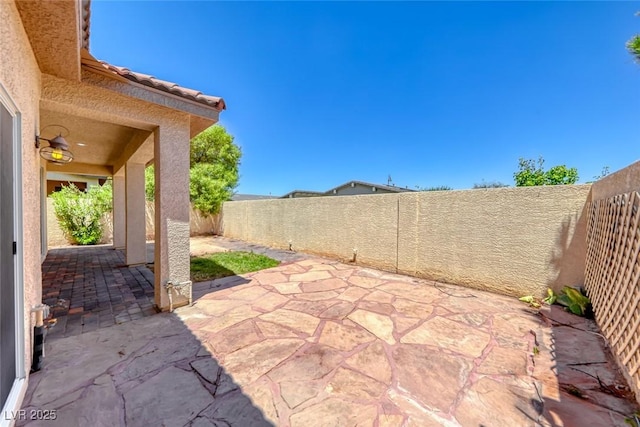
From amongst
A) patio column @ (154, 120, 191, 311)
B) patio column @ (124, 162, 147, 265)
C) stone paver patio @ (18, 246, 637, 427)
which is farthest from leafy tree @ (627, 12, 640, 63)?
patio column @ (124, 162, 147, 265)

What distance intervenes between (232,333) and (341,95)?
18.5 meters

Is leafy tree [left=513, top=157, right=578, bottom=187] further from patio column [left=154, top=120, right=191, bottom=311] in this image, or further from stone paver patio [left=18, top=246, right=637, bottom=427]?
patio column [left=154, top=120, right=191, bottom=311]

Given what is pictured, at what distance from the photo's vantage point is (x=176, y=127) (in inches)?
182

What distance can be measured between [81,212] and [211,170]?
8.15 m

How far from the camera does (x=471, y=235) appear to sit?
20.4 feet

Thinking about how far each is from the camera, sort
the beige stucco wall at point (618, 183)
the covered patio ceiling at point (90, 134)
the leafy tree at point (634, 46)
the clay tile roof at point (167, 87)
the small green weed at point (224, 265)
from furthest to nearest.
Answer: the small green weed at point (224, 265) < the leafy tree at point (634, 46) < the covered patio ceiling at point (90, 134) < the clay tile roof at point (167, 87) < the beige stucco wall at point (618, 183)

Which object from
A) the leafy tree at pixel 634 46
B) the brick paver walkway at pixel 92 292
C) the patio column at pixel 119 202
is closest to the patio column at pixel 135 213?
the brick paver walkway at pixel 92 292

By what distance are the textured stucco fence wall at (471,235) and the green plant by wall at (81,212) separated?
12.3 metres

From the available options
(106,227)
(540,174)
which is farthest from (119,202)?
(540,174)

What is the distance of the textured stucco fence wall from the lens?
16.7 feet

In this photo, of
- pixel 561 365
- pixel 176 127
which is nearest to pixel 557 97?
pixel 561 365

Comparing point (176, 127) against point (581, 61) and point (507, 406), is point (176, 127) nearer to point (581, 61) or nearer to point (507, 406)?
point (507, 406)

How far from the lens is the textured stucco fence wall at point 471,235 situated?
5.08 metres

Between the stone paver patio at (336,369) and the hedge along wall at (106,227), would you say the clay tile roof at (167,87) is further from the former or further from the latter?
the hedge along wall at (106,227)
